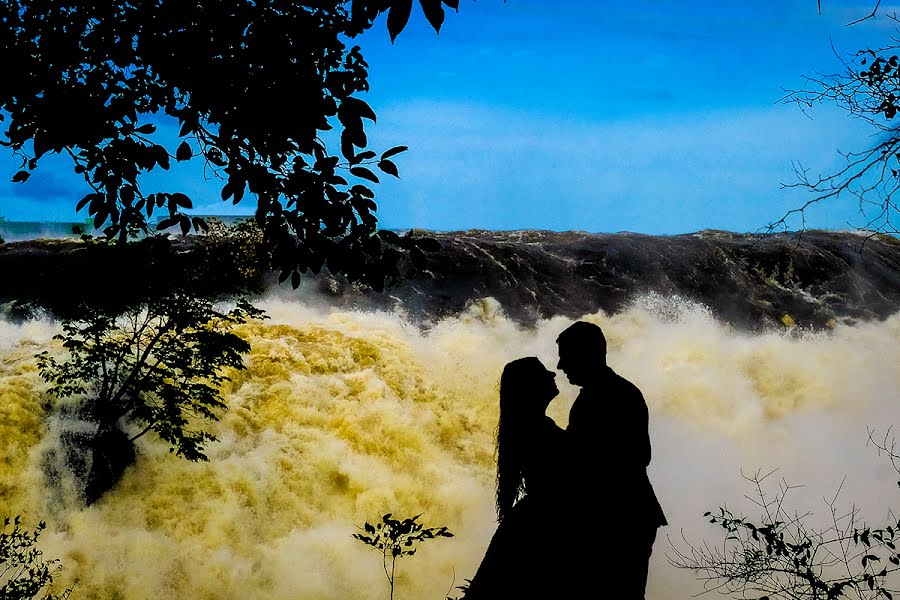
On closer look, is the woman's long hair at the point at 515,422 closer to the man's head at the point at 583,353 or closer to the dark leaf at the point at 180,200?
the man's head at the point at 583,353

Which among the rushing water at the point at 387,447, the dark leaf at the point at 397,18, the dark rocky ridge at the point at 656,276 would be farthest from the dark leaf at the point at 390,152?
the dark rocky ridge at the point at 656,276

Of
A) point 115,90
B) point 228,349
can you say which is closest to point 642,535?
point 115,90

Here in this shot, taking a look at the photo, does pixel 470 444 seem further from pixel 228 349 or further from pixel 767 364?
pixel 767 364

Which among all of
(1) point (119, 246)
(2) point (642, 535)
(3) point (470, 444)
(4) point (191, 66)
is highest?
(4) point (191, 66)

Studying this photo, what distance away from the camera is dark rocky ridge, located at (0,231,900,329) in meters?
12.3

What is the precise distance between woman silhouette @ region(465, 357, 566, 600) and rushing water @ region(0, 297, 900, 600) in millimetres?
5507

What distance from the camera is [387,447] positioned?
905cm

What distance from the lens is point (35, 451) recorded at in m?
7.93

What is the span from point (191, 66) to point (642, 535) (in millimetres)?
2094

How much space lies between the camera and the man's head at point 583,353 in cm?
218

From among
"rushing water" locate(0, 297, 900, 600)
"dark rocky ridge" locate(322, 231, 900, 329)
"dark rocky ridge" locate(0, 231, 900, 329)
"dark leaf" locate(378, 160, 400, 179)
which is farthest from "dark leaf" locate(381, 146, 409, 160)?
"dark rocky ridge" locate(322, 231, 900, 329)

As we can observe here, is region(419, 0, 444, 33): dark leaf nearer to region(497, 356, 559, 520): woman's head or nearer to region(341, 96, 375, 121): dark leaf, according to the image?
region(341, 96, 375, 121): dark leaf

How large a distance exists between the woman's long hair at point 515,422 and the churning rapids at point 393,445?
5776 millimetres

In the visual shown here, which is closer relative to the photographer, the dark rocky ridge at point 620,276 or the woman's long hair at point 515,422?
the woman's long hair at point 515,422
